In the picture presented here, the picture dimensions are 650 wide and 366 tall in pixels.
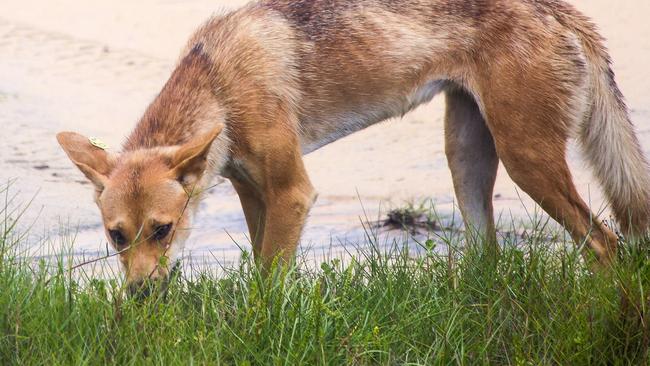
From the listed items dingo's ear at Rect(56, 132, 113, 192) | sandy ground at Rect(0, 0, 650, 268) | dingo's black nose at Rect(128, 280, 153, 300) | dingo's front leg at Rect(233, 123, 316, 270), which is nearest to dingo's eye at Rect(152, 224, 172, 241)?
dingo's black nose at Rect(128, 280, 153, 300)

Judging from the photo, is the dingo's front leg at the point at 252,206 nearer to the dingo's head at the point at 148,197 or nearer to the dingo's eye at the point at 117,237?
the dingo's head at the point at 148,197

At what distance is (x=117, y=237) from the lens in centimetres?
518

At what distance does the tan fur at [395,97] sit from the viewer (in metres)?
5.78

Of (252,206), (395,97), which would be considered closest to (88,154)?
(252,206)

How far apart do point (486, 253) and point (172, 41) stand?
7.90 m

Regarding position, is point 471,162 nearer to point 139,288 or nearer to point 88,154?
point 88,154

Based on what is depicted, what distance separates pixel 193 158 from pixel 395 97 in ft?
4.68

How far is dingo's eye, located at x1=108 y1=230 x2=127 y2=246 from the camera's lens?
5.15 meters

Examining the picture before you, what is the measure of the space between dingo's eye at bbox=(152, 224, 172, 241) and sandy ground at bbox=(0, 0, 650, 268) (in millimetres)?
1933

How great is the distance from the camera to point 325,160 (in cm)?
1018

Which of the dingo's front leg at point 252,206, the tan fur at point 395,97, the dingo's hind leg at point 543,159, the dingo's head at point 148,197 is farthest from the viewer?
the dingo's front leg at point 252,206

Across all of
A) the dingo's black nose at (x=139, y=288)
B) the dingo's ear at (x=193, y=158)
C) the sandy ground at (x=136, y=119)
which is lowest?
the dingo's black nose at (x=139, y=288)

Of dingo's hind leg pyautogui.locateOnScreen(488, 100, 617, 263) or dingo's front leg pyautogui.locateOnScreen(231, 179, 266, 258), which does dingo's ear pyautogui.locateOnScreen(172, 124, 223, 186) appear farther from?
dingo's hind leg pyautogui.locateOnScreen(488, 100, 617, 263)

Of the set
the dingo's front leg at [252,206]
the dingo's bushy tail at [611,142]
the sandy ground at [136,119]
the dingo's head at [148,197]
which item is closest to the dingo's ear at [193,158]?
the dingo's head at [148,197]
